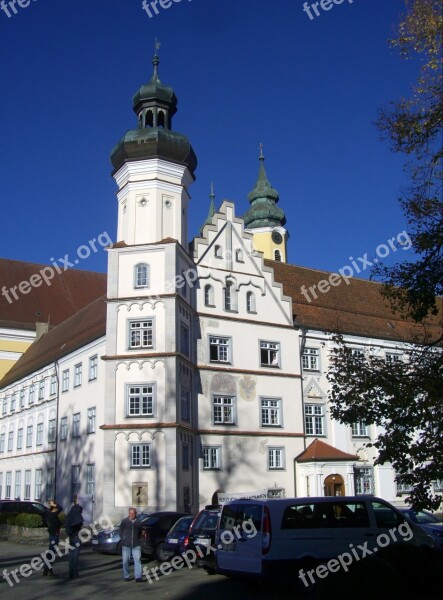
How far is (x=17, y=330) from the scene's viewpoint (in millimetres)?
56625

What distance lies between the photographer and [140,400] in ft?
98.2

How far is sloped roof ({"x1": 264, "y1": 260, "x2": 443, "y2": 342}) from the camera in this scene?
3897cm

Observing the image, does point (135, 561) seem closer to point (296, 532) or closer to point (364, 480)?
point (296, 532)

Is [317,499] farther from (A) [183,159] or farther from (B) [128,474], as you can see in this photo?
(A) [183,159]

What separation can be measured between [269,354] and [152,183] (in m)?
10.4

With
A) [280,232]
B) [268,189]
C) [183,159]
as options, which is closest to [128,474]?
[183,159]

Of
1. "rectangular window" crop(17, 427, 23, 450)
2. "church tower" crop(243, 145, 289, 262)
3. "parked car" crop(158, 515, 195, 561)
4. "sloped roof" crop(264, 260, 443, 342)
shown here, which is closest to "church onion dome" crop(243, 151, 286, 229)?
"church tower" crop(243, 145, 289, 262)

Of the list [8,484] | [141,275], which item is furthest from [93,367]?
[8,484]

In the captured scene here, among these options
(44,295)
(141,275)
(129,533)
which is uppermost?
(44,295)

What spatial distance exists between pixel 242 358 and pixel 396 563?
22545 mm

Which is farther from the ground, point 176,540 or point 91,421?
point 91,421

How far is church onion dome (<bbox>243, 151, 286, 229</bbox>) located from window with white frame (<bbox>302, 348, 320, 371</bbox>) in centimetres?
3241

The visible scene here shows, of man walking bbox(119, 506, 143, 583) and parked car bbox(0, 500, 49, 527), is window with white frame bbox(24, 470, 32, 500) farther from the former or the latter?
man walking bbox(119, 506, 143, 583)

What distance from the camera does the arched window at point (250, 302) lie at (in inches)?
1407
